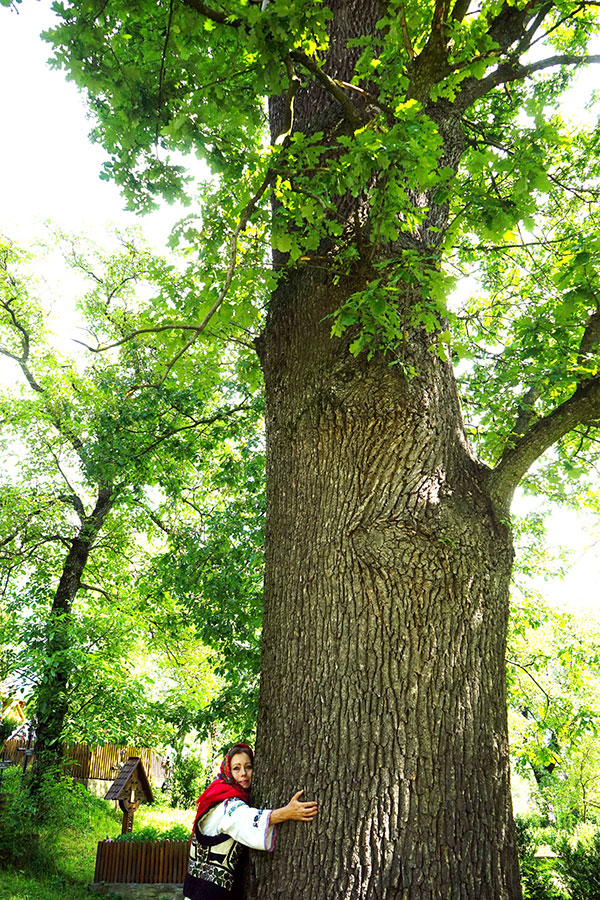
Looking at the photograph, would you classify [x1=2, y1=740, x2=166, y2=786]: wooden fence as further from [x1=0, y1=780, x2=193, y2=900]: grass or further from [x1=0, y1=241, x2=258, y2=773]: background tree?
[x1=0, y1=780, x2=193, y2=900]: grass

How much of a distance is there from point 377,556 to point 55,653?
7.36m

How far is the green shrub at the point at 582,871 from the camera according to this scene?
6891 millimetres

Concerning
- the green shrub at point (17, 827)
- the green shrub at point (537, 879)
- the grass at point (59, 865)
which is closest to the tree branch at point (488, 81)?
the green shrub at point (537, 879)

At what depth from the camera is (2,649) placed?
374 inches

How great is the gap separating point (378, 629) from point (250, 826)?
98cm

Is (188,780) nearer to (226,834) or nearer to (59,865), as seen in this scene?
(59,865)

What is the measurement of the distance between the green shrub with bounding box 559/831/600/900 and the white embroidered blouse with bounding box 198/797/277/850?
625 centimetres

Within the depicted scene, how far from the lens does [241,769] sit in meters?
3.34

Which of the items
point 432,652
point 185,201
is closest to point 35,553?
point 185,201

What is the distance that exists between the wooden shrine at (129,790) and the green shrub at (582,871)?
24.0 feet

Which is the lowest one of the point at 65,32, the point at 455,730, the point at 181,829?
the point at 181,829

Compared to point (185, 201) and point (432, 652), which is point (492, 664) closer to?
Result: point (432, 652)

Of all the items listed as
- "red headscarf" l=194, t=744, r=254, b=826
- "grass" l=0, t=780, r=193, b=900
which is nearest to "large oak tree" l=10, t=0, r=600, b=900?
"red headscarf" l=194, t=744, r=254, b=826

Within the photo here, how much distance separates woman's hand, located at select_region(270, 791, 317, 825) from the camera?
7.80 ft
